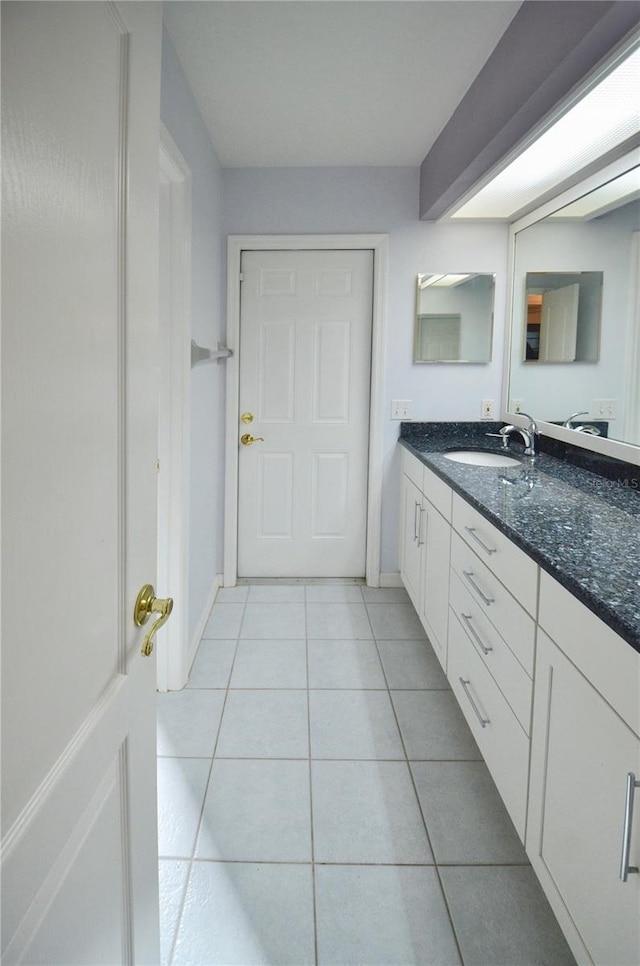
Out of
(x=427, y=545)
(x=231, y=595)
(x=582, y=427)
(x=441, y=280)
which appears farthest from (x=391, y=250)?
(x=231, y=595)

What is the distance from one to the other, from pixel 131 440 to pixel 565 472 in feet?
6.64

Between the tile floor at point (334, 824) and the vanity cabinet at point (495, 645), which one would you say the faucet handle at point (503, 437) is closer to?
the vanity cabinet at point (495, 645)

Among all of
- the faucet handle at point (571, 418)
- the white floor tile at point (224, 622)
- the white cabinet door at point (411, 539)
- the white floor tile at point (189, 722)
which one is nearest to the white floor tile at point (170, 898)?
the white floor tile at point (189, 722)

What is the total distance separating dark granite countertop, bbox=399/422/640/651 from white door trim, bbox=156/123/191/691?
108 centimetres

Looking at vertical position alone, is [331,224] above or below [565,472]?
above

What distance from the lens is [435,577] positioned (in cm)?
252

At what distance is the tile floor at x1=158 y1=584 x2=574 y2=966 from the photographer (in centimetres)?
135

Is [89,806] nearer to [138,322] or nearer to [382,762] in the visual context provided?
[138,322]

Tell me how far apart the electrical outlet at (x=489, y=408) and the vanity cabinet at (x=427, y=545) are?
0.56 metres

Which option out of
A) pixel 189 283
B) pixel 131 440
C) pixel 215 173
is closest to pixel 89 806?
pixel 131 440

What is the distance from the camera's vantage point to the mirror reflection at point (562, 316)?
2383mm

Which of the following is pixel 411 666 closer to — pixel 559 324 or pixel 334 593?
pixel 334 593

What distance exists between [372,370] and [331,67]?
5.09 feet

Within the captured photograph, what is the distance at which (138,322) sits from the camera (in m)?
0.82
